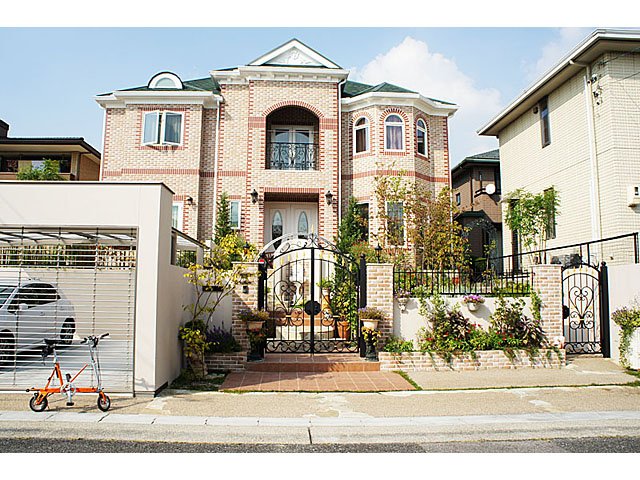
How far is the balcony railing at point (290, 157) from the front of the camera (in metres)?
16.3

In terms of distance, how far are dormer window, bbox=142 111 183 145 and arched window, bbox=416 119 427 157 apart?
8835 mm

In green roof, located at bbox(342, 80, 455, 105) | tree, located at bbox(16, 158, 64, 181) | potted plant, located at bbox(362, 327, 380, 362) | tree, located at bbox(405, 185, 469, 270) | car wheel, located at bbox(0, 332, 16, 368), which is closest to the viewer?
car wheel, located at bbox(0, 332, 16, 368)

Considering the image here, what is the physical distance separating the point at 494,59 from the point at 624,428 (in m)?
7.98

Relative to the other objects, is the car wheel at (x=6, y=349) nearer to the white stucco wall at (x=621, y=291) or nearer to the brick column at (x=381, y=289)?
the brick column at (x=381, y=289)

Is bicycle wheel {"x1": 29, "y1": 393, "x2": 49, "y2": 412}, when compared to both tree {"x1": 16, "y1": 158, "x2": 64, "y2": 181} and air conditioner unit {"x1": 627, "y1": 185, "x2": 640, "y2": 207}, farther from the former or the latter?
tree {"x1": 16, "y1": 158, "x2": 64, "y2": 181}

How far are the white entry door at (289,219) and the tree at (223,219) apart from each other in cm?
154

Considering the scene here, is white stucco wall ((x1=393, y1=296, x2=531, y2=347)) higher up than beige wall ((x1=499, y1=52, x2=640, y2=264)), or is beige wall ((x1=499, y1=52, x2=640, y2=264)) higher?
beige wall ((x1=499, y1=52, x2=640, y2=264))

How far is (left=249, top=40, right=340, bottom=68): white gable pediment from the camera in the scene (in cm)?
1641

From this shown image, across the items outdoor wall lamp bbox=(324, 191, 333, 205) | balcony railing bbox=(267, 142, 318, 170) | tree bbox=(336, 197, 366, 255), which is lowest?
tree bbox=(336, 197, 366, 255)

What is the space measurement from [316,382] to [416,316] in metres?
2.72

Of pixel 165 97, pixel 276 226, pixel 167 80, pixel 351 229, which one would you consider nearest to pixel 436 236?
pixel 351 229

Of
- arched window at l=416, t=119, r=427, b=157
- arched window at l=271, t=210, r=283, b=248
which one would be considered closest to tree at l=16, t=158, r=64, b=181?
arched window at l=271, t=210, r=283, b=248

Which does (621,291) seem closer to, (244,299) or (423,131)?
(244,299)

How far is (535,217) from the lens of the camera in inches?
596
